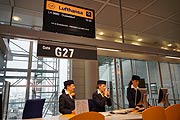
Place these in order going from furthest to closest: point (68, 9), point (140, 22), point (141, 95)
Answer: point (140, 22)
point (141, 95)
point (68, 9)

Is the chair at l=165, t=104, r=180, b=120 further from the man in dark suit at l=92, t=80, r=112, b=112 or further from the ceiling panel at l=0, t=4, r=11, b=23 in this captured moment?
the ceiling panel at l=0, t=4, r=11, b=23

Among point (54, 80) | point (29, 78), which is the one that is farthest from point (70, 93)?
point (54, 80)

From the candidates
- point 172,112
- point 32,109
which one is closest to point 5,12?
point 32,109

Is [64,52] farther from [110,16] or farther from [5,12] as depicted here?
[5,12]

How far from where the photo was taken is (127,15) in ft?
11.8

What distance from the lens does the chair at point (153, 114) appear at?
5.34ft

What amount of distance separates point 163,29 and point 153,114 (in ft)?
11.2

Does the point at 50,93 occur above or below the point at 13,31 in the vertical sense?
below

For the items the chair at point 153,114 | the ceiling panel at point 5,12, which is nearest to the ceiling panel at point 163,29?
the chair at point 153,114

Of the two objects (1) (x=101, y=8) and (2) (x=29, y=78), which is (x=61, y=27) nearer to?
(1) (x=101, y=8)

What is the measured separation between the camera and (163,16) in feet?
12.1

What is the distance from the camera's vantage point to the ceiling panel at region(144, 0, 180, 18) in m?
3.11

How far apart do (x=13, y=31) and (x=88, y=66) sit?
296 cm

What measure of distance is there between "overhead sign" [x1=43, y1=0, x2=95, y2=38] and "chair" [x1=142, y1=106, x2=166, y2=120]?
51.0 inches
